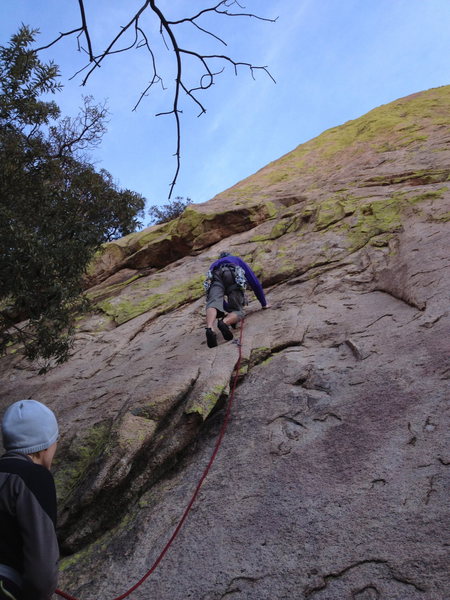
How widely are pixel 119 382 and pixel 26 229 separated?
261cm

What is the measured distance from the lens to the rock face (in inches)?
123

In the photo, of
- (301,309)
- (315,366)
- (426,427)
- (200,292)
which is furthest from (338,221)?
(426,427)

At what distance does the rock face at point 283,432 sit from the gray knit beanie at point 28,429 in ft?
5.21

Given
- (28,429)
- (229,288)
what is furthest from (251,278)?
(28,429)

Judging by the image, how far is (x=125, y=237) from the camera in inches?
691

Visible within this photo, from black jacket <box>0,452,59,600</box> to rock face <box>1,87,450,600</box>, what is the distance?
4.52ft

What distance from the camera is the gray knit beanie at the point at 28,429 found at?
2.41 metres

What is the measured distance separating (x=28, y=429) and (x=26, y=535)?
52 cm

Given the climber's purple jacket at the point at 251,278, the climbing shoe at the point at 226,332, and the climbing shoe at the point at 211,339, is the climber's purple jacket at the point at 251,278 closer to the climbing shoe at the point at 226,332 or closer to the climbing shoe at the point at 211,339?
the climbing shoe at the point at 226,332

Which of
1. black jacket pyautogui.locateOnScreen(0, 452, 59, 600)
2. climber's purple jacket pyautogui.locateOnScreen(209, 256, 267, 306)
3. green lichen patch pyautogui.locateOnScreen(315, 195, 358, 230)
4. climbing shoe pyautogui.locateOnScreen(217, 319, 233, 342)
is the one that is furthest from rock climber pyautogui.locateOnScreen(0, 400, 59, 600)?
green lichen patch pyautogui.locateOnScreen(315, 195, 358, 230)

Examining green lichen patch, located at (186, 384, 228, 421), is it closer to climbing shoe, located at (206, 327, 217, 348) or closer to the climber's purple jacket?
climbing shoe, located at (206, 327, 217, 348)

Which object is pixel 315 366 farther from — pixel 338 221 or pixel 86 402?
pixel 338 221

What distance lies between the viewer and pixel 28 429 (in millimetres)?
2445

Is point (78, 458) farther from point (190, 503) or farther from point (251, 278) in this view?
point (251, 278)
